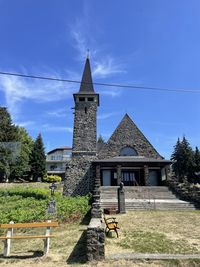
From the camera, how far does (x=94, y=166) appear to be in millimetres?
27938

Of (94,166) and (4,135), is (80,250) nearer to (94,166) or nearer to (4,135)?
(94,166)

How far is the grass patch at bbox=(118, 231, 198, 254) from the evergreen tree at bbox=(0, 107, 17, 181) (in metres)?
28.0

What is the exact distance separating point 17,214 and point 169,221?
7486mm

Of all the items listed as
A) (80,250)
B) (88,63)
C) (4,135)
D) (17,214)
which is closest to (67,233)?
(80,250)

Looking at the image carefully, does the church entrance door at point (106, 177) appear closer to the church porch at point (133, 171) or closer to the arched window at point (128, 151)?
the church porch at point (133, 171)

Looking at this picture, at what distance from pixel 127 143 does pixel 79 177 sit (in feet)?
24.3

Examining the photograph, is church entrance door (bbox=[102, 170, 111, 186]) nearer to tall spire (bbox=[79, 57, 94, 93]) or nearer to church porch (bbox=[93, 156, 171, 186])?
church porch (bbox=[93, 156, 171, 186])

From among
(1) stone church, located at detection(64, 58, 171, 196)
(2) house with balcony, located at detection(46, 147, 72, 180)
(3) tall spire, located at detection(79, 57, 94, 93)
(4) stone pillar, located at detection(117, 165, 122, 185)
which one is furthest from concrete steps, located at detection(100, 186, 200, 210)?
(2) house with balcony, located at detection(46, 147, 72, 180)

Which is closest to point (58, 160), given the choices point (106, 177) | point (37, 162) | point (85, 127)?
point (37, 162)

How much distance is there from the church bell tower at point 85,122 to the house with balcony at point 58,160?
33583 mm

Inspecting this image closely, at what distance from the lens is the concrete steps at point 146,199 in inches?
699

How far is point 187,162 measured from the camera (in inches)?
2052

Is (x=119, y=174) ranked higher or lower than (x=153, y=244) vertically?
higher

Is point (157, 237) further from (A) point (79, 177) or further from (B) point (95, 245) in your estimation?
(A) point (79, 177)
